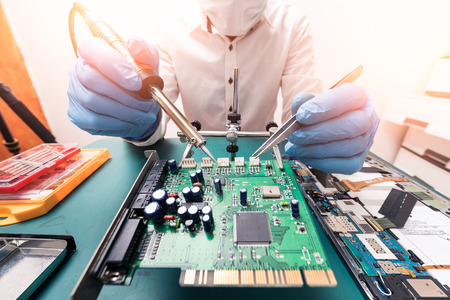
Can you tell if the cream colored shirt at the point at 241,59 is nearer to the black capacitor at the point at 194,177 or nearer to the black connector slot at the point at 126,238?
the black capacitor at the point at 194,177

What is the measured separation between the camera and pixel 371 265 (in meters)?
0.64

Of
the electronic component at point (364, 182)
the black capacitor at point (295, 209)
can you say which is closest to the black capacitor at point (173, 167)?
the black capacitor at point (295, 209)

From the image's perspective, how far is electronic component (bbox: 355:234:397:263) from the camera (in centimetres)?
67

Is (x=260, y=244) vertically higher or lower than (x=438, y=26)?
lower

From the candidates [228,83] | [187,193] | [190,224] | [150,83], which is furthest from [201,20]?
[190,224]

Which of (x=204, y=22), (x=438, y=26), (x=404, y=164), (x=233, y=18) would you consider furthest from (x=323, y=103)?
(x=404, y=164)

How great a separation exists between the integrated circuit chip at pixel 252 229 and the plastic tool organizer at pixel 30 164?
112 centimetres

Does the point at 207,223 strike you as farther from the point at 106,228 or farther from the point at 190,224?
the point at 106,228

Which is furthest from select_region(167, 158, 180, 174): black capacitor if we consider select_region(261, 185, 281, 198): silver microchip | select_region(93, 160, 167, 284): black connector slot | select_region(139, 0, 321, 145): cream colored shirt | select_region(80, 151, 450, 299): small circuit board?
select_region(139, 0, 321, 145): cream colored shirt

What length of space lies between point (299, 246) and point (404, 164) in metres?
3.02

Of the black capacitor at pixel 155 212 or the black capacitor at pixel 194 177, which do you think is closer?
the black capacitor at pixel 155 212

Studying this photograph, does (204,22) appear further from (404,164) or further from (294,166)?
(404,164)

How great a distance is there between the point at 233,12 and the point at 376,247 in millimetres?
1598

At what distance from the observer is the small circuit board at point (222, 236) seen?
526mm
